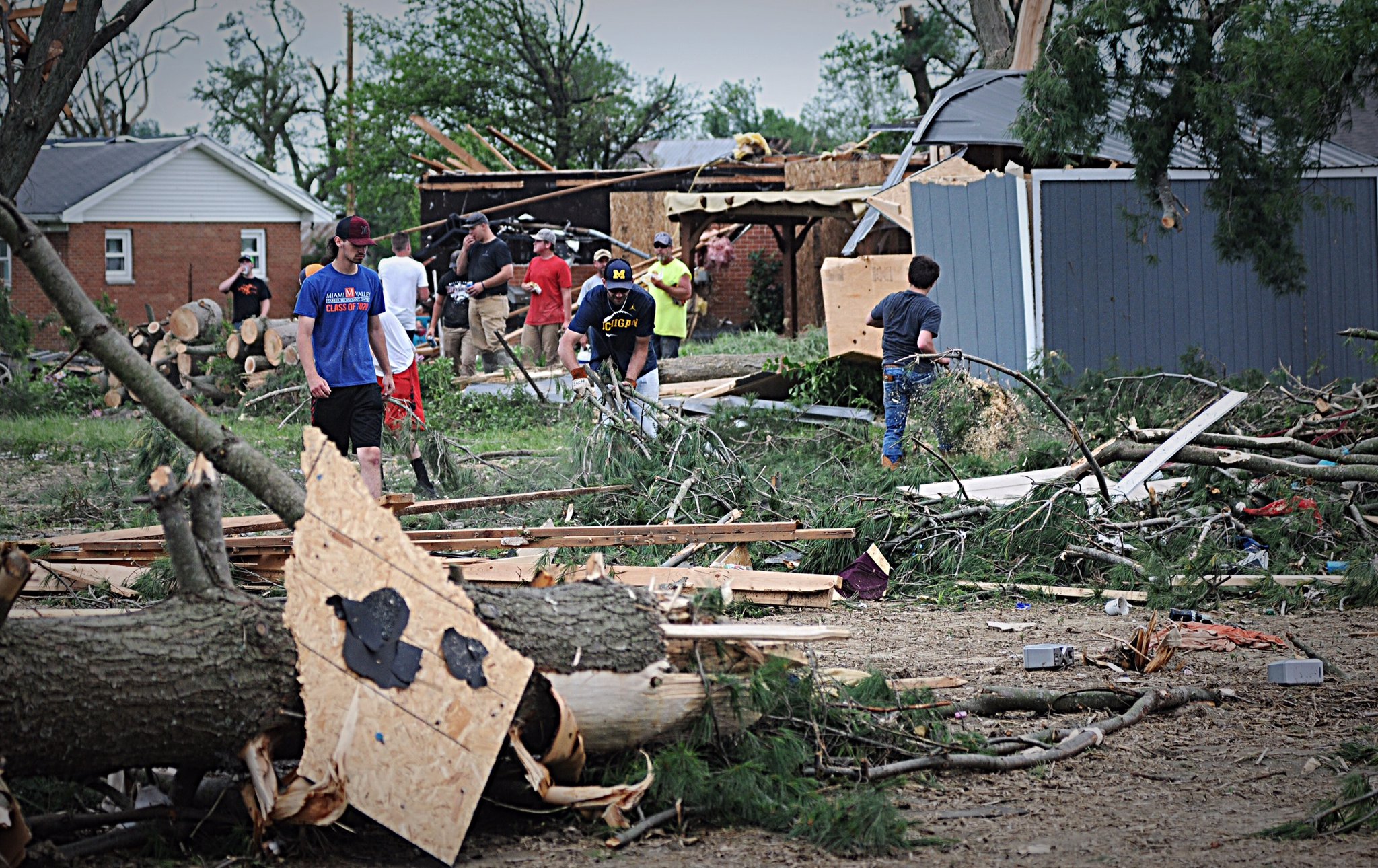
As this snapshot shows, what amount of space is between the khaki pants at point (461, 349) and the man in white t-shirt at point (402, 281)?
3319 millimetres

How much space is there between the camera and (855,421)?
11312 mm

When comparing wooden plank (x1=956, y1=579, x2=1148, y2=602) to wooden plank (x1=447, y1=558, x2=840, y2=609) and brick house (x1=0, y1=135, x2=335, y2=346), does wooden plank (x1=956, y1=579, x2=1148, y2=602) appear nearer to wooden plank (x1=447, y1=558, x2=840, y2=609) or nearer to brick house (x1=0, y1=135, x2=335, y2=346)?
wooden plank (x1=447, y1=558, x2=840, y2=609)

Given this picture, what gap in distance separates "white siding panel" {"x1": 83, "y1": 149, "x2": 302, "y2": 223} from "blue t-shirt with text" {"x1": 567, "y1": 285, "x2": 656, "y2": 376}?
28.7m

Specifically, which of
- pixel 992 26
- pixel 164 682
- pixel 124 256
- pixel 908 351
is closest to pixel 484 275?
pixel 908 351

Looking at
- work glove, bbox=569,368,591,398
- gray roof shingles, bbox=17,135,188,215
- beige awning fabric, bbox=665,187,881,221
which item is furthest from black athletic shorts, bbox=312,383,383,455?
gray roof shingles, bbox=17,135,188,215

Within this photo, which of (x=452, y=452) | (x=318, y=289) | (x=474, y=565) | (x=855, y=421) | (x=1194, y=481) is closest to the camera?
(x=474, y=565)

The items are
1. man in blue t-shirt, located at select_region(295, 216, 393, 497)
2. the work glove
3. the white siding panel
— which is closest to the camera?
man in blue t-shirt, located at select_region(295, 216, 393, 497)

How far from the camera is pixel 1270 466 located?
7.43 m

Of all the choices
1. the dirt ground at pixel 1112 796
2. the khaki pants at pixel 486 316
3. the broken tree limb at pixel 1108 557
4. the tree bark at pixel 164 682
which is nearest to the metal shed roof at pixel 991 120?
the khaki pants at pixel 486 316

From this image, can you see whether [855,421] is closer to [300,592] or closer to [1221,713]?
[1221,713]

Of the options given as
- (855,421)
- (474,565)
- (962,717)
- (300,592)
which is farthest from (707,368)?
(300,592)

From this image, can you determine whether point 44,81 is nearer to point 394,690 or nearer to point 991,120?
point 394,690

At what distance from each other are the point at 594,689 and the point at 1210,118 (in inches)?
302

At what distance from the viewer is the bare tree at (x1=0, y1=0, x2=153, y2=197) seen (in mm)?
7645
